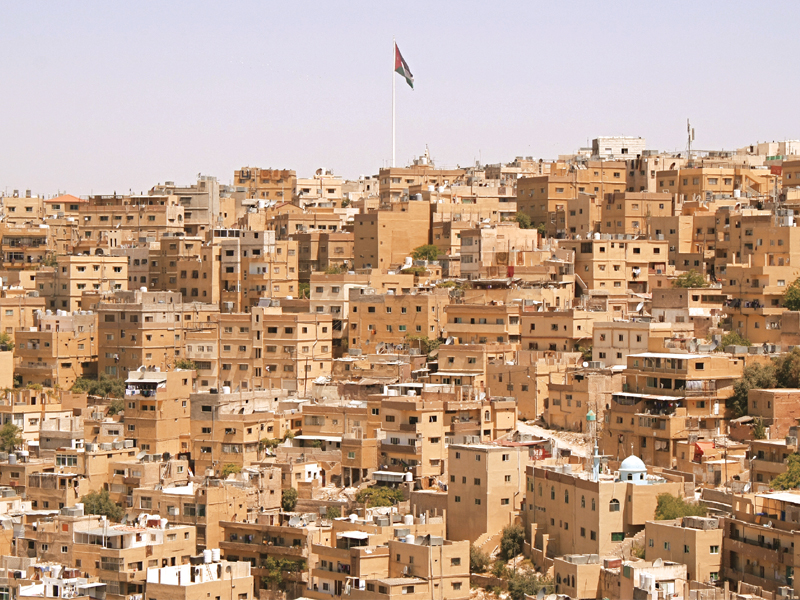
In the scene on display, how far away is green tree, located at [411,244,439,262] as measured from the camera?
6631 centimetres

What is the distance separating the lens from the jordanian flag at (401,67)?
77.3 meters

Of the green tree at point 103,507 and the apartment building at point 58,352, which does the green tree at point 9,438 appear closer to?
the apartment building at point 58,352

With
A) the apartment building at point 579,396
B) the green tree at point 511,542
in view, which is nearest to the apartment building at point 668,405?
the apartment building at point 579,396

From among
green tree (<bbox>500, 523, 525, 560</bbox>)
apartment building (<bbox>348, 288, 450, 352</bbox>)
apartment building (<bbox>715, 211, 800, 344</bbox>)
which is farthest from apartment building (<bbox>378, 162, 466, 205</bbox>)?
green tree (<bbox>500, 523, 525, 560</bbox>)

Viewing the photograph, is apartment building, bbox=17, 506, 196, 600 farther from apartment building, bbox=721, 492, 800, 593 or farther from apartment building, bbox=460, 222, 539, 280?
apartment building, bbox=460, 222, 539, 280

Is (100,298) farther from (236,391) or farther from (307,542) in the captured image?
(307,542)

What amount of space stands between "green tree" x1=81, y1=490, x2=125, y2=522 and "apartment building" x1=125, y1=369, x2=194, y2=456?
10.8ft

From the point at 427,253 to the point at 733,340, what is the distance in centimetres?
1581

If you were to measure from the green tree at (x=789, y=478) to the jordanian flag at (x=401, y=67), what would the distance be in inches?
1465

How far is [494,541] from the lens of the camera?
4441cm

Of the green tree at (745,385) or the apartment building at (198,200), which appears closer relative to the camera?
the green tree at (745,385)

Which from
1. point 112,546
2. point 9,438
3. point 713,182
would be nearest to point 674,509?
point 112,546

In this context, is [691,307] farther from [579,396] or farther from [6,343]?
[6,343]

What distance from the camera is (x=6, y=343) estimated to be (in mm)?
60625
